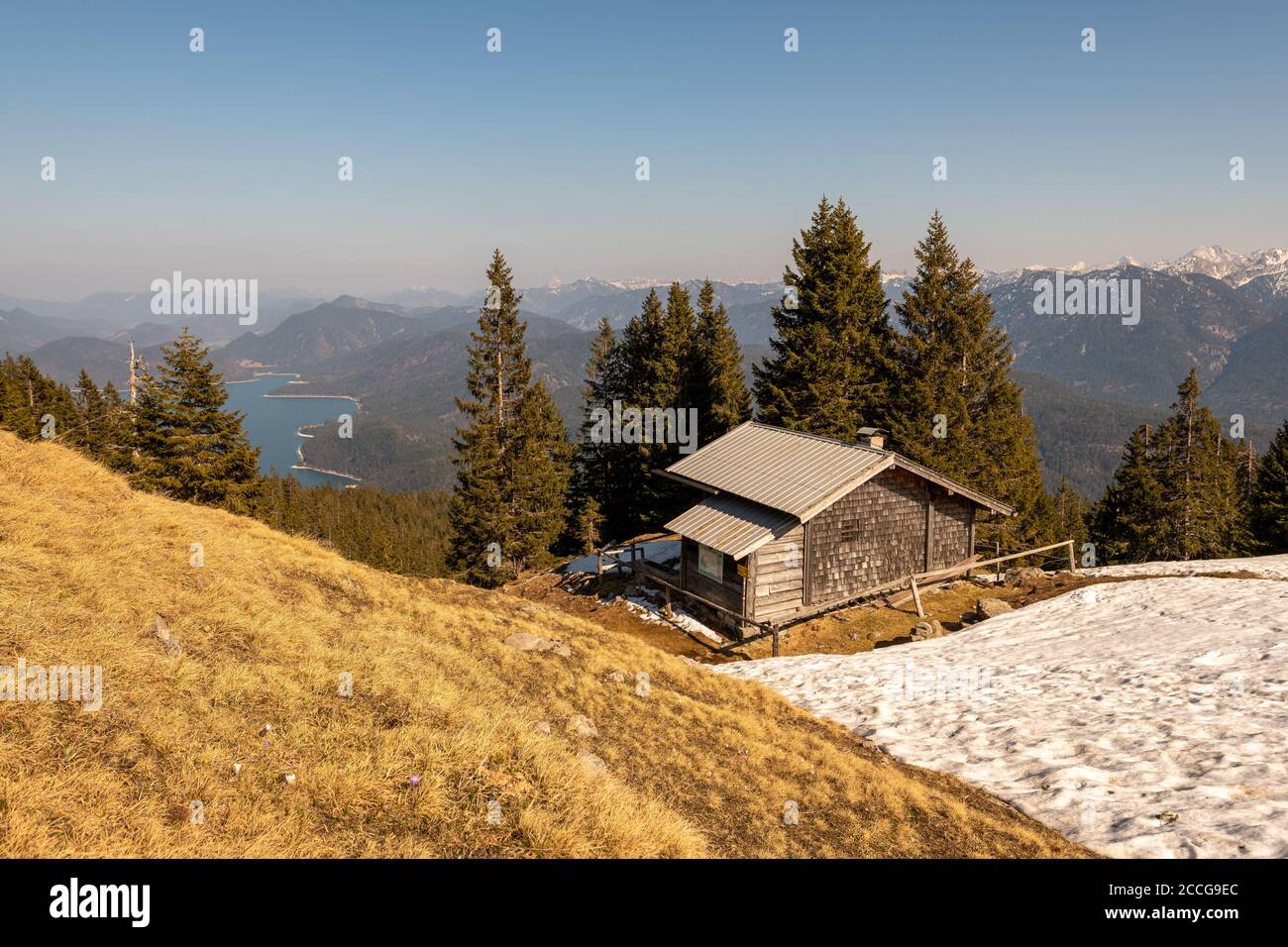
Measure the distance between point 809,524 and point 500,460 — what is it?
814 inches

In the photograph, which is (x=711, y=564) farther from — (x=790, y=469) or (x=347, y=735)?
(x=347, y=735)

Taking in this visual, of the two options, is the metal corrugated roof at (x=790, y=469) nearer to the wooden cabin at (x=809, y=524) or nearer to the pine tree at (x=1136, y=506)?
the wooden cabin at (x=809, y=524)

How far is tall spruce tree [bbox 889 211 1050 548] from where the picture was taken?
3606cm

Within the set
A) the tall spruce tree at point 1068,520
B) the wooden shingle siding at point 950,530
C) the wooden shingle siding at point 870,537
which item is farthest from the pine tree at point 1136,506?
the wooden shingle siding at point 870,537

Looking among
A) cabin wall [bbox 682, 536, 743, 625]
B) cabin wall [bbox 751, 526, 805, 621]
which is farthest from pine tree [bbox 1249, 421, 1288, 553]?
cabin wall [bbox 682, 536, 743, 625]

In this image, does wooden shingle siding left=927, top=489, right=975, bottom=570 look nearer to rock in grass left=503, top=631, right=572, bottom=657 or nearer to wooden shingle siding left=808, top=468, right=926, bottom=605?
wooden shingle siding left=808, top=468, right=926, bottom=605

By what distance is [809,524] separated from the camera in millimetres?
23953

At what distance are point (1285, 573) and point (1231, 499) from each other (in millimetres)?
34888

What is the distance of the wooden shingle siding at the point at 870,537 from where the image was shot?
24438mm

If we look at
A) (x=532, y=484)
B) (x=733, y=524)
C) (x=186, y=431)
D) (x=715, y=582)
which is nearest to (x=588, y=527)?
(x=532, y=484)

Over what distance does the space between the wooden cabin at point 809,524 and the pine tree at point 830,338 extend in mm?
8519

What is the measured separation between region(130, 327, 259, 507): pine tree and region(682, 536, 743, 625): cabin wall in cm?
2407
